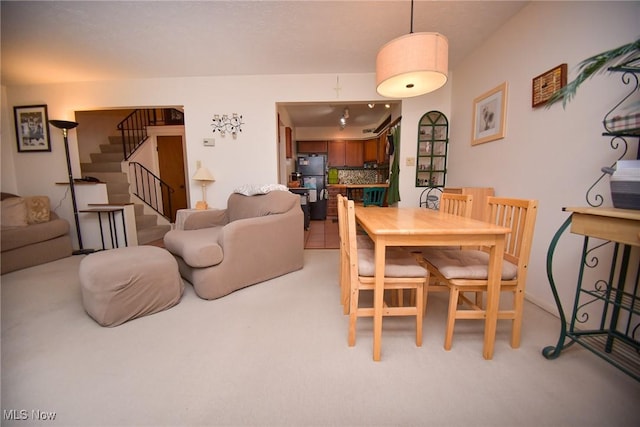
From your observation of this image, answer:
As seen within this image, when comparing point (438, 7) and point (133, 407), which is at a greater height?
point (438, 7)

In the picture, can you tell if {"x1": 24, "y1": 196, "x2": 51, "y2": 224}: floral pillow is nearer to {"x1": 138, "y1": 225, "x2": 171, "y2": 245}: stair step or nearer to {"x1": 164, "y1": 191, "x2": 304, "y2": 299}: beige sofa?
{"x1": 138, "y1": 225, "x2": 171, "y2": 245}: stair step

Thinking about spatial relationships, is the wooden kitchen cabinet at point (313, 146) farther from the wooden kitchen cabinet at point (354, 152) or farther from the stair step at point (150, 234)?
the stair step at point (150, 234)

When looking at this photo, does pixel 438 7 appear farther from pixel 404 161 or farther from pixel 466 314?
pixel 466 314

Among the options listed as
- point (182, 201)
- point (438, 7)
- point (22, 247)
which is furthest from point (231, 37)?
point (182, 201)

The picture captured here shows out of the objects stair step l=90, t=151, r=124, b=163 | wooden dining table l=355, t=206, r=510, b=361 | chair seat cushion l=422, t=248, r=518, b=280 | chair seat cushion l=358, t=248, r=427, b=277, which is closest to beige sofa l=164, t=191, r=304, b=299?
chair seat cushion l=358, t=248, r=427, b=277

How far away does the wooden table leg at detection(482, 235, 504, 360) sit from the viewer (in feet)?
3.97

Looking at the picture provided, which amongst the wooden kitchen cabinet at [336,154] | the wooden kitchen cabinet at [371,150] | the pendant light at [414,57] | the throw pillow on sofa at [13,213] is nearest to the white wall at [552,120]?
the pendant light at [414,57]

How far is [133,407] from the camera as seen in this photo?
100 cm

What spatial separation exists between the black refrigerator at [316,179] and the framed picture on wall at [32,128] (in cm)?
421

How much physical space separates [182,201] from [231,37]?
4.20m

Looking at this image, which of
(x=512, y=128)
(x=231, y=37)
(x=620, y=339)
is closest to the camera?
(x=620, y=339)

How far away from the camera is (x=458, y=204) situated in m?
1.86

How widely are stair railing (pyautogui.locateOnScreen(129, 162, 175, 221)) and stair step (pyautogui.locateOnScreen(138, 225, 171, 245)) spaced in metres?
0.66

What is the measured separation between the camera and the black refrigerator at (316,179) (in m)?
5.56
